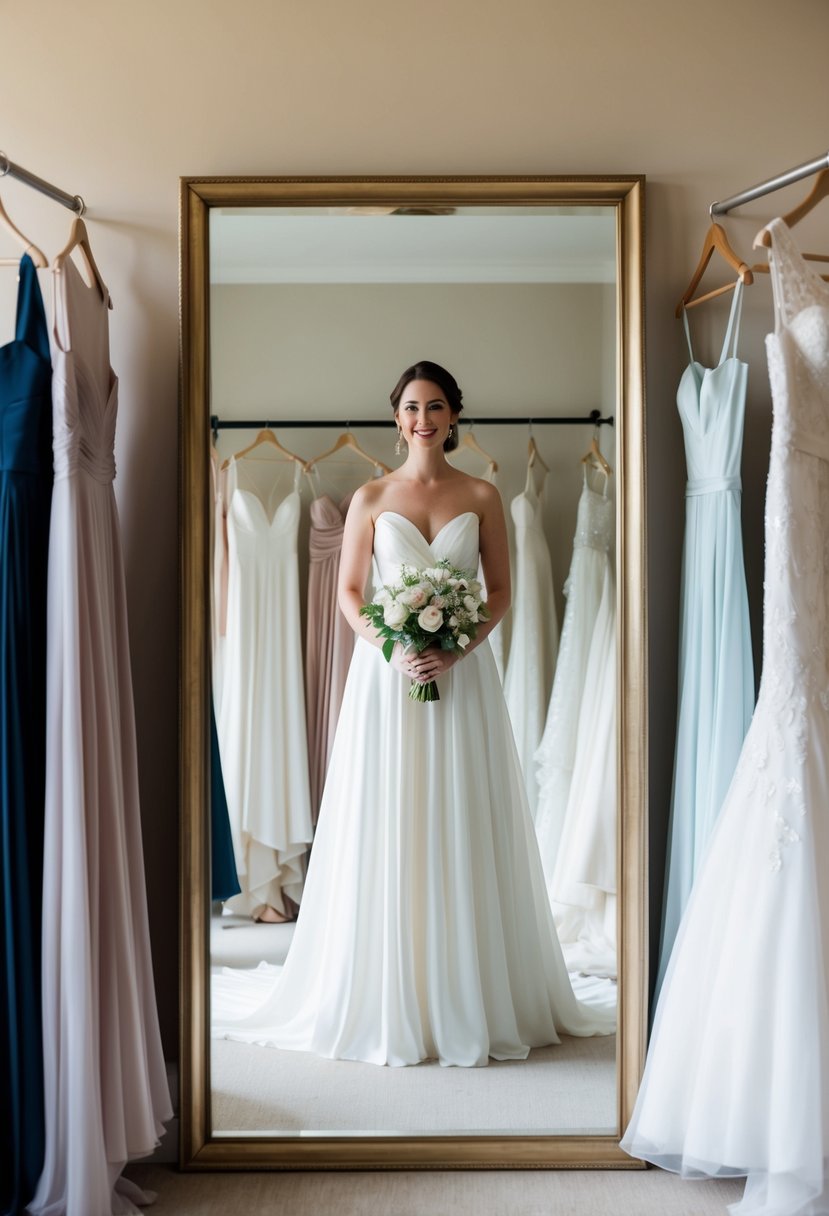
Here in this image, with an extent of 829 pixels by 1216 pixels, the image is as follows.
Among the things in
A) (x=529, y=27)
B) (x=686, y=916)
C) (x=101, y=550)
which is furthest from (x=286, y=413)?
(x=686, y=916)

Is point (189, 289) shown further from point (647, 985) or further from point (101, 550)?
point (647, 985)

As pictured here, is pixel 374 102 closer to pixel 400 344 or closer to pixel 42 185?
pixel 400 344

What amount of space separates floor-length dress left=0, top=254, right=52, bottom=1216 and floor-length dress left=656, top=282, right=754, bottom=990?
4.55 ft

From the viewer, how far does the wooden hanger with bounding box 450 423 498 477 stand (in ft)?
7.78

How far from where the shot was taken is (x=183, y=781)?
2.36 meters

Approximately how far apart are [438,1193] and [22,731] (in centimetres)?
133

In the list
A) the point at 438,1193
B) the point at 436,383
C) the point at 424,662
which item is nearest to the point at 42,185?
the point at 436,383

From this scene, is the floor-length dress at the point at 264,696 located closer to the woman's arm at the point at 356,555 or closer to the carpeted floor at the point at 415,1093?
the woman's arm at the point at 356,555

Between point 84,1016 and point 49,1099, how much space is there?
0.66 feet

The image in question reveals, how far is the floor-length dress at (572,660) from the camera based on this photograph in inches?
93.6

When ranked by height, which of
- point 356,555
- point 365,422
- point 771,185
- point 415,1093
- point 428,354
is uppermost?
point 771,185

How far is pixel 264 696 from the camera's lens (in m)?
2.39

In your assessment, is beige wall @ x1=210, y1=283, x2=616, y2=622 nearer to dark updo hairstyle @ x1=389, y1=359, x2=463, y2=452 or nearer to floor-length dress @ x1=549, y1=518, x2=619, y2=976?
dark updo hairstyle @ x1=389, y1=359, x2=463, y2=452

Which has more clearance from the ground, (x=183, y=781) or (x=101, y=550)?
(x=101, y=550)
